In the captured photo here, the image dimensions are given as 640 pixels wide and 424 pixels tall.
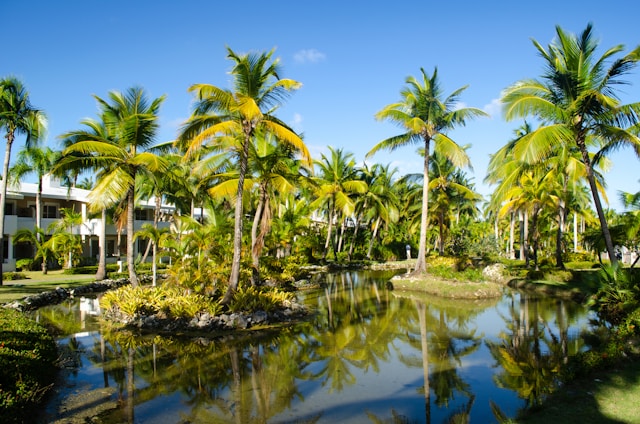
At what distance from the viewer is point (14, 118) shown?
20.0 m

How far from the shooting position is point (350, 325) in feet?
49.0

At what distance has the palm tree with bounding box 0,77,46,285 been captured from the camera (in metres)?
19.6

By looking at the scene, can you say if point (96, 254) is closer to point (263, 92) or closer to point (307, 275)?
point (307, 275)

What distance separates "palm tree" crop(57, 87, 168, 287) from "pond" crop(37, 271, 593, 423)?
445 centimetres

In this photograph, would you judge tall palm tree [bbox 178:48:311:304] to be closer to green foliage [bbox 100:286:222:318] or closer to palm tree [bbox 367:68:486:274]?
green foliage [bbox 100:286:222:318]

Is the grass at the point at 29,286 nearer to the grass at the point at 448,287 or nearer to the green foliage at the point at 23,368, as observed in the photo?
the green foliage at the point at 23,368

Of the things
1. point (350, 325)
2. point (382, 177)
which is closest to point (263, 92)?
point (350, 325)

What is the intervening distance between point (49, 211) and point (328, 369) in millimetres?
33348

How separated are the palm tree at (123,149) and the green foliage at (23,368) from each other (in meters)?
7.08

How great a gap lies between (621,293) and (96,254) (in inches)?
1503

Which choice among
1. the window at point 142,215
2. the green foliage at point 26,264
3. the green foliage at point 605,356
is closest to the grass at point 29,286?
the green foliage at point 26,264

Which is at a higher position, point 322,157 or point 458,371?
point 322,157

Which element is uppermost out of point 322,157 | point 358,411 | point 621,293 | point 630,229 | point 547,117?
point 322,157

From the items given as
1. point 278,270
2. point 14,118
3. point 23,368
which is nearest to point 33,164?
point 14,118
